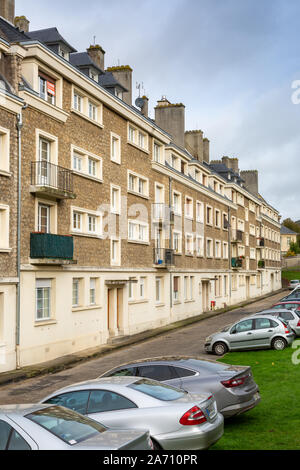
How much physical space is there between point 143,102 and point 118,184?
11.3m

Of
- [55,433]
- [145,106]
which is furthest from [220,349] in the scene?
[145,106]

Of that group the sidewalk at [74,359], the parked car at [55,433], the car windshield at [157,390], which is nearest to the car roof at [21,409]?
the parked car at [55,433]

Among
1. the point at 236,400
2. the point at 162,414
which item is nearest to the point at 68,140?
the point at 236,400

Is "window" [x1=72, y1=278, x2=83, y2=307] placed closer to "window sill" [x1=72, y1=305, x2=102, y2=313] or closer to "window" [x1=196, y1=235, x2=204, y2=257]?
"window sill" [x1=72, y1=305, x2=102, y2=313]

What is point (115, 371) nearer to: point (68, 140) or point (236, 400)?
point (236, 400)

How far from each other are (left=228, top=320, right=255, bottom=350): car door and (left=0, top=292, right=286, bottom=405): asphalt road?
1.41 metres

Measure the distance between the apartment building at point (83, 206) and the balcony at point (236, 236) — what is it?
1223cm

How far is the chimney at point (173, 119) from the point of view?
4138cm

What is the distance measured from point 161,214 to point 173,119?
10750 millimetres

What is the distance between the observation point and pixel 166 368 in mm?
11164

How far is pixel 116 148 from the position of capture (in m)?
28.8

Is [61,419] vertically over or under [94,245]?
under

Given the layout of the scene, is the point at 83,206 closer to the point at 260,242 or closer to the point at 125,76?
the point at 125,76
